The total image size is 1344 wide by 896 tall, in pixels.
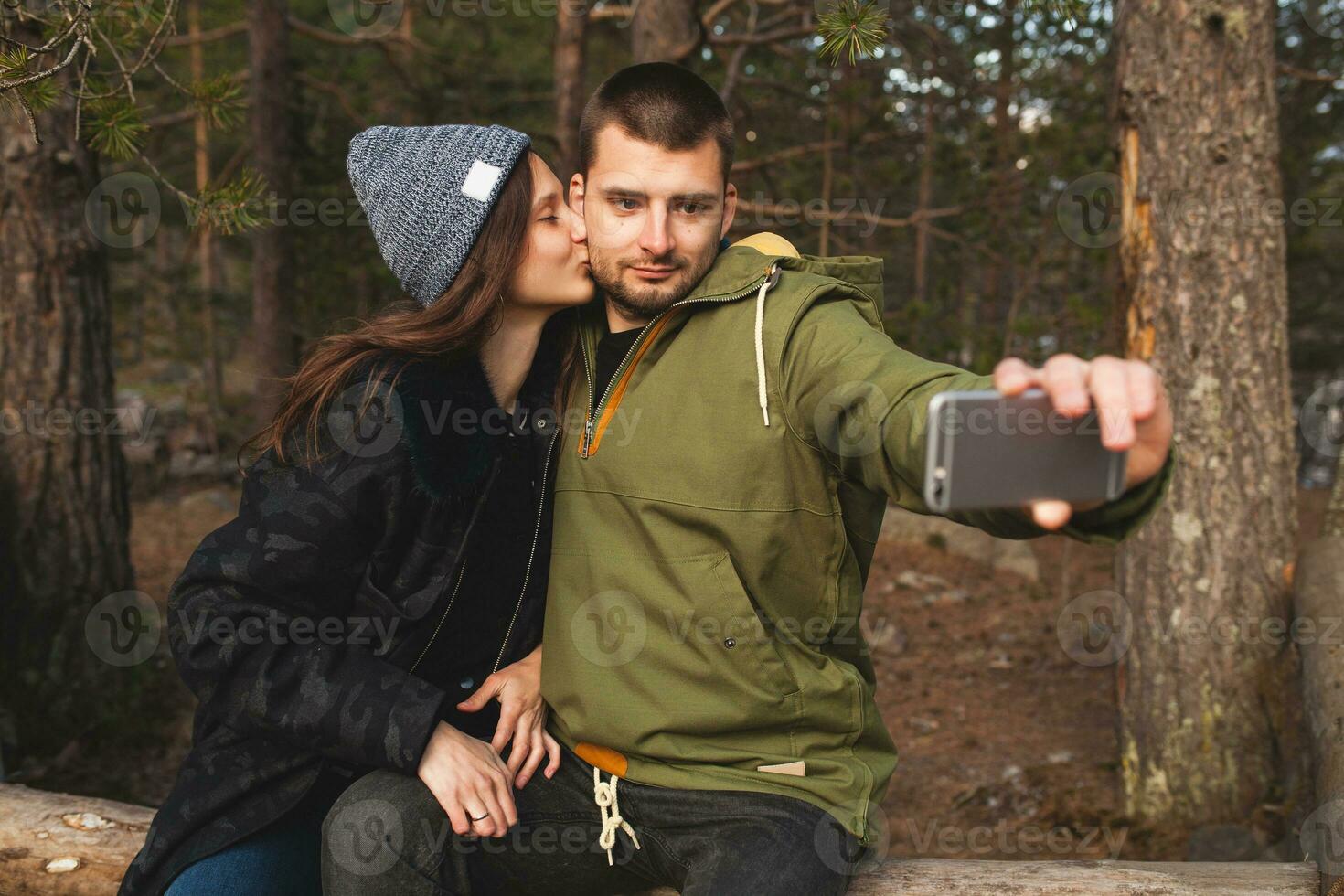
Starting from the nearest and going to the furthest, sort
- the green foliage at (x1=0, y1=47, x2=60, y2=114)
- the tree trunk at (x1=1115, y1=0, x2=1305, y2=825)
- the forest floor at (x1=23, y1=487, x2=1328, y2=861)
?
1. the green foliage at (x1=0, y1=47, x2=60, y2=114)
2. the tree trunk at (x1=1115, y1=0, x2=1305, y2=825)
3. the forest floor at (x1=23, y1=487, x2=1328, y2=861)

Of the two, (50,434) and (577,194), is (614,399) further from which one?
(50,434)

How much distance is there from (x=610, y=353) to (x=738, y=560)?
648 mm

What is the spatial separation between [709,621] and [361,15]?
24.8ft

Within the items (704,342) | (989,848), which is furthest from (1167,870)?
(989,848)

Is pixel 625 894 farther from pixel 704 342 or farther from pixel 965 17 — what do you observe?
pixel 965 17

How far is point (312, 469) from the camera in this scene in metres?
2.16

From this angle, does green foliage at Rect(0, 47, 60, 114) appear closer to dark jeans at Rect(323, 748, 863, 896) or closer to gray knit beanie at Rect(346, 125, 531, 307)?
gray knit beanie at Rect(346, 125, 531, 307)

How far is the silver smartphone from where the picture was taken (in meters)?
1.34

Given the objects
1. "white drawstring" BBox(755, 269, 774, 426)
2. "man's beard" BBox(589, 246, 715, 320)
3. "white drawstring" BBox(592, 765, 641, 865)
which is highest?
"man's beard" BBox(589, 246, 715, 320)

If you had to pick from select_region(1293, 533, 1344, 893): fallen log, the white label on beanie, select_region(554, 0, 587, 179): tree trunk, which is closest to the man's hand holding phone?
the white label on beanie

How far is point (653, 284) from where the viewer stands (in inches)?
90.7

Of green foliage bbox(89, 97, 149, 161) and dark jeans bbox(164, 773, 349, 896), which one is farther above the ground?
green foliage bbox(89, 97, 149, 161)

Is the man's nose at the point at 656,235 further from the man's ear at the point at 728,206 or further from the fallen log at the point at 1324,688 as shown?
the fallen log at the point at 1324,688

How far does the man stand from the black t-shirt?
5 centimetres
